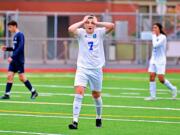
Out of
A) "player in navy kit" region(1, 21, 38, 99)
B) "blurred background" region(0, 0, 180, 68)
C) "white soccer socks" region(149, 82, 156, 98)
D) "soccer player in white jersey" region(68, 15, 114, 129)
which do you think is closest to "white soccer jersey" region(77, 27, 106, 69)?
"soccer player in white jersey" region(68, 15, 114, 129)

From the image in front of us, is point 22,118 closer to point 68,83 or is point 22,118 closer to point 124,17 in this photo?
point 68,83

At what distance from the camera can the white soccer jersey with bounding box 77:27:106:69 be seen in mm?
14328

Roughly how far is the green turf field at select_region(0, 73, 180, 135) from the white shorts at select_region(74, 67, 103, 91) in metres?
0.83

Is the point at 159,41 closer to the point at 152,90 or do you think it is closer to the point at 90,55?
the point at 152,90

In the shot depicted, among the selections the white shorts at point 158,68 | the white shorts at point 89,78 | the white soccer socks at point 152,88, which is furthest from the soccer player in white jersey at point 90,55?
the white soccer socks at point 152,88

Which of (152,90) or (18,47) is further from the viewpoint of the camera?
(152,90)

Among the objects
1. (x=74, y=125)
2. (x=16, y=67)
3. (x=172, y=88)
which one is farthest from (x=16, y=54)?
(x=74, y=125)

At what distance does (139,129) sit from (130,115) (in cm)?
244

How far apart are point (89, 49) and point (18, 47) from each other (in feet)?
19.2

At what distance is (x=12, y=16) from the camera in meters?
40.8

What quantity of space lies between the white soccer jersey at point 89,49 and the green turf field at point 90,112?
1.22m

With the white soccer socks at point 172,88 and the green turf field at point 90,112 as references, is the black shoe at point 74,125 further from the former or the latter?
the white soccer socks at point 172,88

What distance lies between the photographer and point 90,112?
17.2 m

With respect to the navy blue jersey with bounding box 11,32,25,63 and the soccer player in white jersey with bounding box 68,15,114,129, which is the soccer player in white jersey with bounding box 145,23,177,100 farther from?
the soccer player in white jersey with bounding box 68,15,114,129
